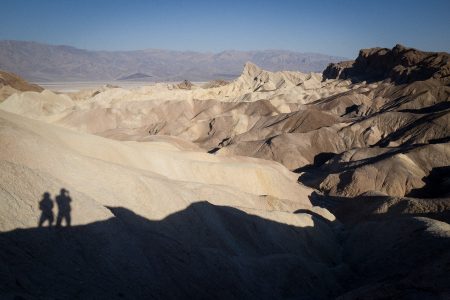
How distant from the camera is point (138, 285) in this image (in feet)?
29.6

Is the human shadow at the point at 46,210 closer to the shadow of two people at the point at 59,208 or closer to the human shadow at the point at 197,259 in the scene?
the shadow of two people at the point at 59,208

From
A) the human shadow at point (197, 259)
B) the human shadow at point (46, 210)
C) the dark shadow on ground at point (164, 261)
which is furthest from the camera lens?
the human shadow at point (46, 210)

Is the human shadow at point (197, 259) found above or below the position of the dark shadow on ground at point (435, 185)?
above

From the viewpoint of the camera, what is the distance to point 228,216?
55.8 ft

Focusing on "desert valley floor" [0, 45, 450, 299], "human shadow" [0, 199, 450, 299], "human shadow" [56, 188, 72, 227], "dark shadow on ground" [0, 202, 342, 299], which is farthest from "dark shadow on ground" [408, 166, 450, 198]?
"human shadow" [56, 188, 72, 227]

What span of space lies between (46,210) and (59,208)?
1.28 feet

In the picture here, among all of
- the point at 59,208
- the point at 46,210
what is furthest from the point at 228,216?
the point at 46,210

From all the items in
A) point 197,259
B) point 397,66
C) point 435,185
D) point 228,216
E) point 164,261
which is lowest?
point 435,185

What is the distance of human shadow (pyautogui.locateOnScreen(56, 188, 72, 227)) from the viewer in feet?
30.4

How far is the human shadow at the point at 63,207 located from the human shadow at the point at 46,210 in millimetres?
181

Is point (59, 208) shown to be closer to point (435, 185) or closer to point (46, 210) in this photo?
point (46, 210)

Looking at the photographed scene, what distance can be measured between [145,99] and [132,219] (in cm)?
5570

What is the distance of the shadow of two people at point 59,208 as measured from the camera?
895cm

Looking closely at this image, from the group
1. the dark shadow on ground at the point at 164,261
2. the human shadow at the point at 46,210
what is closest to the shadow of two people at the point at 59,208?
the human shadow at the point at 46,210
